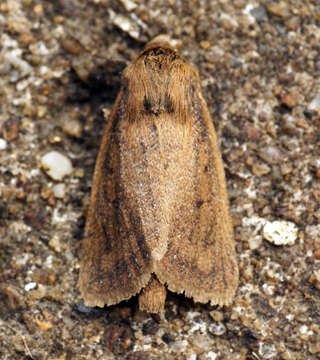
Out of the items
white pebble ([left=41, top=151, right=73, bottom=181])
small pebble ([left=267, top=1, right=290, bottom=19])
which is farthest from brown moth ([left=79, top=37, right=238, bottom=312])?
small pebble ([left=267, top=1, right=290, bottom=19])

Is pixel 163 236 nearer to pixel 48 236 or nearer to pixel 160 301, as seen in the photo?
pixel 160 301

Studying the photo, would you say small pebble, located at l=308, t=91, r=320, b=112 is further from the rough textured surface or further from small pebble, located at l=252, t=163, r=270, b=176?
small pebble, located at l=252, t=163, r=270, b=176

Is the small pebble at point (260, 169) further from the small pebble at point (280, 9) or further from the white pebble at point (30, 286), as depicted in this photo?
the white pebble at point (30, 286)

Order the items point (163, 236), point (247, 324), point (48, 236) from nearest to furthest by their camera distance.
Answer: point (163, 236)
point (247, 324)
point (48, 236)

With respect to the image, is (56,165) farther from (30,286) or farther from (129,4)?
(129,4)

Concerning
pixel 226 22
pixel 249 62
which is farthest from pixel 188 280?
pixel 226 22

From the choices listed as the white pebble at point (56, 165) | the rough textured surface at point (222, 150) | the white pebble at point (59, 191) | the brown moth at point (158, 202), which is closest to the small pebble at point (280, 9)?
the rough textured surface at point (222, 150)
